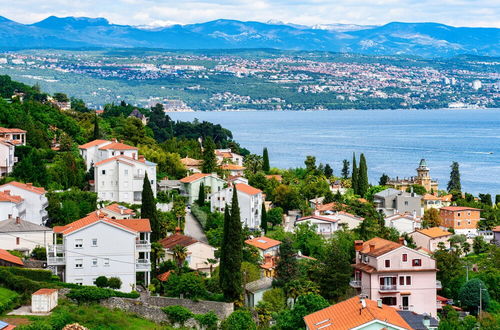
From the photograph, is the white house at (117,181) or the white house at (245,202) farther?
the white house at (245,202)

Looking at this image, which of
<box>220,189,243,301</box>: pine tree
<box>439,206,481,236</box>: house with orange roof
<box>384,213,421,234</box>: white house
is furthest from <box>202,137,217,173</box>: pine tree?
<box>220,189,243,301</box>: pine tree

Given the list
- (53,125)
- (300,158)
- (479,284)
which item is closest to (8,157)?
(53,125)

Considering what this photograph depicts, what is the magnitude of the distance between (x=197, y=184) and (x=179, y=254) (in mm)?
15696

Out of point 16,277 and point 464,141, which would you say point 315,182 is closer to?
point 16,277

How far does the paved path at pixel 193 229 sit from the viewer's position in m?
44.6

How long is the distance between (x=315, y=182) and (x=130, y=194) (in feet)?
58.9

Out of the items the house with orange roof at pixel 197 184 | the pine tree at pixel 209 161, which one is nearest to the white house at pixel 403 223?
the house with orange roof at pixel 197 184

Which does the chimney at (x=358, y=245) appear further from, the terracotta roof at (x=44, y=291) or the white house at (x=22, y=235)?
the terracotta roof at (x=44, y=291)

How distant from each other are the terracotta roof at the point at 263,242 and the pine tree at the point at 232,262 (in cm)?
703

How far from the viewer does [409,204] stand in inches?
2437

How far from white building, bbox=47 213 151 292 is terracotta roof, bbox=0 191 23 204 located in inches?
254

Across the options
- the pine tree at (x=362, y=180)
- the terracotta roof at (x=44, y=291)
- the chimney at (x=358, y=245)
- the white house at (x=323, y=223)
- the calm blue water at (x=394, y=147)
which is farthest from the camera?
the calm blue water at (x=394, y=147)

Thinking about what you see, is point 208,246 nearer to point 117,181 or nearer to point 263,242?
point 263,242

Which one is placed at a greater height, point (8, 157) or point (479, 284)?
point (8, 157)
